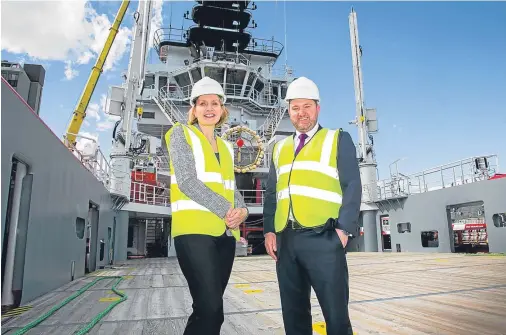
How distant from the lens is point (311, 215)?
1.91 meters

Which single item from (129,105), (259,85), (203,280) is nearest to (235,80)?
(259,85)

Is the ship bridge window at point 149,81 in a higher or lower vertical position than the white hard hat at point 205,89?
higher

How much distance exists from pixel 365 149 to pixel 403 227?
4.87 m

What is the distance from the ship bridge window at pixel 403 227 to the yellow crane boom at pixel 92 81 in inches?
700

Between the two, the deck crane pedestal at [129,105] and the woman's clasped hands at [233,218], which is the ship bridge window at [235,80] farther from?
the woman's clasped hands at [233,218]

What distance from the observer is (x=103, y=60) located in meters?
20.4

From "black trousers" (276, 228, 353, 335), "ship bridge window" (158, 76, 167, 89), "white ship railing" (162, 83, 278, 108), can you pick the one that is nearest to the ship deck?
"black trousers" (276, 228, 353, 335)

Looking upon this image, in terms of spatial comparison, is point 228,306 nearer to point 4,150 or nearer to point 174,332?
point 174,332

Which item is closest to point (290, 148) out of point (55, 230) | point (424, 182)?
point (55, 230)

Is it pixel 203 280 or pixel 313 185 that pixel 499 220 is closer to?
pixel 313 185

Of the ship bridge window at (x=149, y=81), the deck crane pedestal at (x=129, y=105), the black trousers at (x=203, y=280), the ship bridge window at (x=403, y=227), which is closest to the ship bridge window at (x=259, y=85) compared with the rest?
the ship bridge window at (x=149, y=81)

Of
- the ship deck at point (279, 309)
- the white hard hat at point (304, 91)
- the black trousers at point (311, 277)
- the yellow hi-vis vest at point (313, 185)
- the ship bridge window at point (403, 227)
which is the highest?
the white hard hat at point (304, 91)

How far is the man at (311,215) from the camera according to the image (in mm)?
1789

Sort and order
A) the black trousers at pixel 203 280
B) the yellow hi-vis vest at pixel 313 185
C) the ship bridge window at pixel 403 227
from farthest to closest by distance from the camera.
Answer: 1. the ship bridge window at pixel 403 227
2. the yellow hi-vis vest at pixel 313 185
3. the black trousers at pixel 203 280
